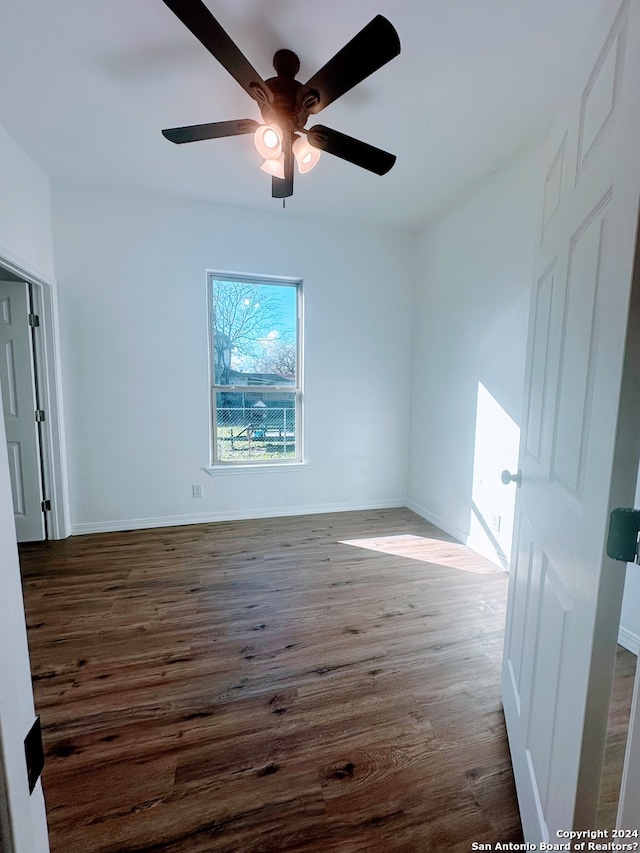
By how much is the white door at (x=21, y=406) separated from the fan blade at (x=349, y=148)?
2508 mm

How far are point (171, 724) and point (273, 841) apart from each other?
571 mm

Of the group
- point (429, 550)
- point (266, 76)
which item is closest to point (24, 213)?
point (266, 76)

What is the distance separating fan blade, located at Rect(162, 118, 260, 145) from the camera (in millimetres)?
1742

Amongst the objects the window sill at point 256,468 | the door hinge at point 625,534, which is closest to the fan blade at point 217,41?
the door hinge at point 625,534

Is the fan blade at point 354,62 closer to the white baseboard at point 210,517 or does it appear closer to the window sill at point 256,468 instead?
the window sill at point 256,468

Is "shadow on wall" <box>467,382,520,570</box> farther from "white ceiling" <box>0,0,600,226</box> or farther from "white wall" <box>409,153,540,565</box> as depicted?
"white ceiling" <box>0,0,600,226</box>

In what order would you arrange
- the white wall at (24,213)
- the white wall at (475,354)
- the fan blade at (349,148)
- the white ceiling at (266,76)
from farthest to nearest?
the white wall at (475,354) → the white wall at (24,213) → the fan blade at (349,148) → the white ceiling at (266,76)

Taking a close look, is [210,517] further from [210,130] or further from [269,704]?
[210,130]

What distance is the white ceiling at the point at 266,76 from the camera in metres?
1.50

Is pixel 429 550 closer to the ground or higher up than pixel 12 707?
closer to the ground

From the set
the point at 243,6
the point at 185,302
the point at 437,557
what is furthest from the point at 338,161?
the point at 437,557

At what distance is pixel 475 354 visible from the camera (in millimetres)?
2887

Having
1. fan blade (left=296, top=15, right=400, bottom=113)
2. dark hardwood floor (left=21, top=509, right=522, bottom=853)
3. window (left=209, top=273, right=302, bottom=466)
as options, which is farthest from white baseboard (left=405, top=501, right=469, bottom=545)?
fan blade (left=296, top=15, right=400, bottom=113)

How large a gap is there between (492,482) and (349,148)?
2.43 metres
